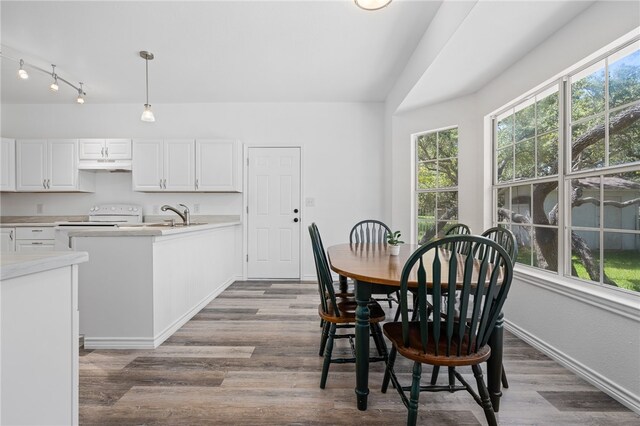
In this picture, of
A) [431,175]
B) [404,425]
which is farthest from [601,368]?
[431,175]

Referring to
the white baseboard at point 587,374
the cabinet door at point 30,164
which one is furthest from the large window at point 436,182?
the cabinet door at point 30,164

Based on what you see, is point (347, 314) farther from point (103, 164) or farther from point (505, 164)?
point (103, 164)

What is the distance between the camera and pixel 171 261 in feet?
8.55

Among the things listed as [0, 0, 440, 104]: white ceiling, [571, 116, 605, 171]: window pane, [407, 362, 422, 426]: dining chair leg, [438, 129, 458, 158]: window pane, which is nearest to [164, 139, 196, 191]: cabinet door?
[0, 0, 440, 104]: white ceiling

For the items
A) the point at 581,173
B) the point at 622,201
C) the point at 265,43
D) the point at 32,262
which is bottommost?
the point at 32,262

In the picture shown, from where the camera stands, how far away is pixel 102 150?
4219mm

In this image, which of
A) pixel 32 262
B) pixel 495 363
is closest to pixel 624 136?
pixel 495 363

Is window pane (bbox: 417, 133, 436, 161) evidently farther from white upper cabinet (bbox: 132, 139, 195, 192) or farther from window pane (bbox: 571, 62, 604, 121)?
white upper cabinet (bbox: 132, 139, 195, 192)

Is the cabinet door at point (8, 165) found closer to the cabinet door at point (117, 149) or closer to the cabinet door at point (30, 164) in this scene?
the cabinet door at point (30, 164)

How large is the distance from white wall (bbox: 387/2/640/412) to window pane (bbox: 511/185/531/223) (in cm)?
32

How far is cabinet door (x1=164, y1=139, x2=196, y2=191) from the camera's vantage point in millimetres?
4215

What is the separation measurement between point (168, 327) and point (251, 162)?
265cm

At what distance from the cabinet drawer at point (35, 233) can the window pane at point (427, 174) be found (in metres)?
4.89

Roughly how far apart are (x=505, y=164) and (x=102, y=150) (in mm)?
5003
